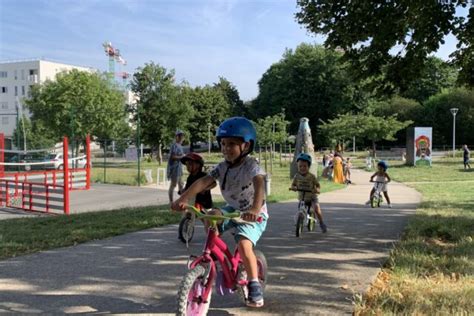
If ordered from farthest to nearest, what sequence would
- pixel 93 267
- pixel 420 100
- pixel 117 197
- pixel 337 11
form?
pixel 420 100, pixel 117 197, pixel 337 11, pixel 93 267

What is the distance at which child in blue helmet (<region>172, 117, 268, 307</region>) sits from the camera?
13.3ft

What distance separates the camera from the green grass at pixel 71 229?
7.03 m

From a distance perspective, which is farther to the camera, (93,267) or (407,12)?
(407,12)

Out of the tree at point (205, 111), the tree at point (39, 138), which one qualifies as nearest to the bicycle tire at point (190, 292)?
the tree at point (39, 138)

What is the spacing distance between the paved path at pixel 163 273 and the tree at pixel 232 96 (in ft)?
250

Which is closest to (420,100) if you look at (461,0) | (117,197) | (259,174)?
(117,197)

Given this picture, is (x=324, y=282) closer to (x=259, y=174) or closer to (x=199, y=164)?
(x=259, y=174)

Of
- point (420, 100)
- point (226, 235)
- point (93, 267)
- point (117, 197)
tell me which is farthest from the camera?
point (420, 100)

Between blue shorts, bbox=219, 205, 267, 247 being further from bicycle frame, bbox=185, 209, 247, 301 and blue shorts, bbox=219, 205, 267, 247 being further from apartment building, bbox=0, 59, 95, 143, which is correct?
apartment building, bbox=0, 59, 95, 143

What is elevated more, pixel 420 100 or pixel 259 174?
pixel 420 100

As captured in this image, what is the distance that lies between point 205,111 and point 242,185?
69.8m

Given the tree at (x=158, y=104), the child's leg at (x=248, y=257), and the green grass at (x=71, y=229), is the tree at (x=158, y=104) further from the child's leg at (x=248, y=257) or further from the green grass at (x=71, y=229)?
the child's leg at (x=248, y=257)

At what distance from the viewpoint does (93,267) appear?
584 centimetres

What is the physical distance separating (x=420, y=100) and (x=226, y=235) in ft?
248
